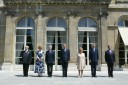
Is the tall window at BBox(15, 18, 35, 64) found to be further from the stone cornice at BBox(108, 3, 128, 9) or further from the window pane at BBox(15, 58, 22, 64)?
the stone cornice at BBox(108, 3, 128, 9)

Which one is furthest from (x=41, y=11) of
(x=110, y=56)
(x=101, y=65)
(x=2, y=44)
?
(x=110, y=56)

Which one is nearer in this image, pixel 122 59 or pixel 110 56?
pixel 110 56

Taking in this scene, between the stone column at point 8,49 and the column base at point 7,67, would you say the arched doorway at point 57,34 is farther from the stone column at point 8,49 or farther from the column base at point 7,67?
the column base at point 7,67

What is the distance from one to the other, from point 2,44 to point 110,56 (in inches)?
365

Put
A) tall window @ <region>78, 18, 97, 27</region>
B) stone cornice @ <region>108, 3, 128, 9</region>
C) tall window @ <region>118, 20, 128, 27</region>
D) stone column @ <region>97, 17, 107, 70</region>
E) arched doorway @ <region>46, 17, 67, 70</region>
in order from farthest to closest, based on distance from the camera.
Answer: tall window @ <region>118, 20, 128, 27</region>
stone cornice @ <region>108, 3, 128, 9</region>
tall window @ <region>78, 18, 97, 27</region>
arched doorway @ <region>46, 17, 67, 70</region>
stone column @ <region>97, 17, 107, 70</region>

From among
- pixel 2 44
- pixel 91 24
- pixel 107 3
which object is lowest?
pixel 2 44

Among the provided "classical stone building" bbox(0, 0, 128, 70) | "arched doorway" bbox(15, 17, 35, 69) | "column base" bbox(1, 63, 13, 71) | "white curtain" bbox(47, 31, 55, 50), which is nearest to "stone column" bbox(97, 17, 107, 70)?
"classical stone building" bbox(0, 0, 128, 70)

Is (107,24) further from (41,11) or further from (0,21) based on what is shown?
(0,21)

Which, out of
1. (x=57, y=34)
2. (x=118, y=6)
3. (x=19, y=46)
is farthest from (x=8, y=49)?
(x=118, y=6)

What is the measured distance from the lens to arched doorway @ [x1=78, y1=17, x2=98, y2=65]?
2233 centimetres

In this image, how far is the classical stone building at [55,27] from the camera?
21.9 meters

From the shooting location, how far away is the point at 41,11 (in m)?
22.2

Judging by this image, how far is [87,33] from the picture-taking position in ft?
73.4

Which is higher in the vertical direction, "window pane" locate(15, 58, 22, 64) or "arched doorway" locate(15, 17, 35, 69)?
"arched doorway" locate(15, 17, 35, 69)
